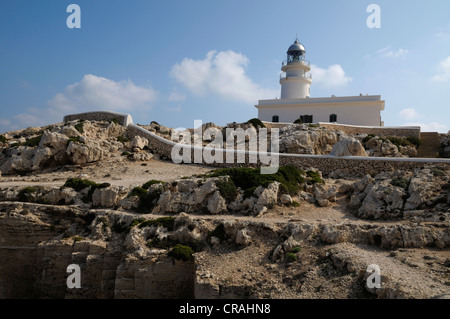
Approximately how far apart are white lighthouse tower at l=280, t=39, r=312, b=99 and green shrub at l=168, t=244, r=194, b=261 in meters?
29.2

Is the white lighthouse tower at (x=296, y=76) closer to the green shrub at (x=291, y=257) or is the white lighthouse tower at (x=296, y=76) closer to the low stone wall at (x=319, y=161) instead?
the low stone wall at (x=319, y=161)

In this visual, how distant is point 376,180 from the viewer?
15758mm

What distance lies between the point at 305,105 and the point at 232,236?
24520 millimetres

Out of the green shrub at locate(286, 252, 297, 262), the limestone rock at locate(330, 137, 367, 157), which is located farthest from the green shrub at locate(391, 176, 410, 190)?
the green shrub at locate(286, 252, 297, 262)

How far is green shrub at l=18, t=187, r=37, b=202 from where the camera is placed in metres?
16.0

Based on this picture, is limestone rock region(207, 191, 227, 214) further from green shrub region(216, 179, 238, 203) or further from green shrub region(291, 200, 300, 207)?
green shrub region(291, 200, 300, 207)

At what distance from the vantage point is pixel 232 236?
41.1 feet

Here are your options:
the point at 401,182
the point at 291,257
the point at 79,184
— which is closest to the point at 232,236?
the point at 291,257

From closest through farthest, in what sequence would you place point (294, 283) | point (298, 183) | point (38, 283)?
1. point (294, 283)
2. point (38, 283)
3. point (298, 183)

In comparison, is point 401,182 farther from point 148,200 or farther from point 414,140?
point 414,140
